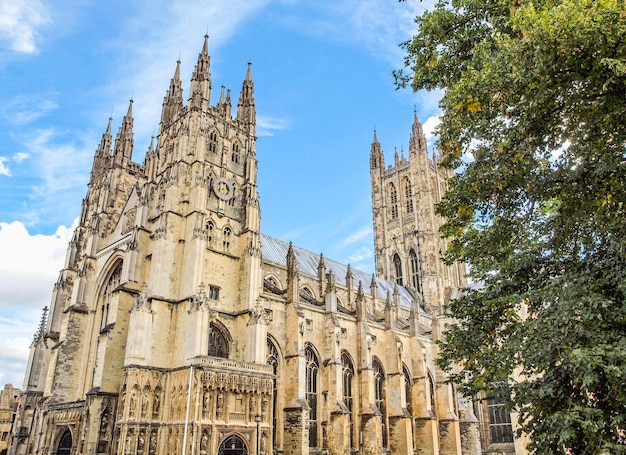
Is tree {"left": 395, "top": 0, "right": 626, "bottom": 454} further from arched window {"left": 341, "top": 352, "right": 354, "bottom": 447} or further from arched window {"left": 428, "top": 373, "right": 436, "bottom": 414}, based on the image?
arched window {"left": 428, "top": 373, "right": 436, "bottom": 414}

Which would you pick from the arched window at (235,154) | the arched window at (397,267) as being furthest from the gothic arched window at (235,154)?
the arched window at (397,267)

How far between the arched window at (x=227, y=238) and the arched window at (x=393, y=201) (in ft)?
111

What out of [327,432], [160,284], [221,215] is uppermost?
[221,215]

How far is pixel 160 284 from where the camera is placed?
26.5m

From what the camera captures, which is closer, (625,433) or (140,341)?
(625,433)

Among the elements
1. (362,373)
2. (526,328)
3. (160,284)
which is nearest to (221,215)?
(160,284)

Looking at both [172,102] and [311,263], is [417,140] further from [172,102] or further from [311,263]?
[172,102]

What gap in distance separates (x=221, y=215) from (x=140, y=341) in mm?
8551

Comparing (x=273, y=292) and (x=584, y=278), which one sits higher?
(x=273, y=292)

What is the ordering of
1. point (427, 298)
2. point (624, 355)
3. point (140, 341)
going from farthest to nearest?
1. point (427, 298)
2. point (140, 341)
3. point (624, 355)

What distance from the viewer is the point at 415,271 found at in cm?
5572

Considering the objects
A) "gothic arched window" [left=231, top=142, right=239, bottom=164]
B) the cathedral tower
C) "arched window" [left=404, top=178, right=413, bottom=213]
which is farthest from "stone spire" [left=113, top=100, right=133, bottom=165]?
"arched window" [left=404, top=178, right=413, bottom=213]

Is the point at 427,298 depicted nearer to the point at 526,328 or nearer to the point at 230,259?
the point at 230,259

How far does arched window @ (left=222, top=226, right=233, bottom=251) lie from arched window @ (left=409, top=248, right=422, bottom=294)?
3043 centimetres
